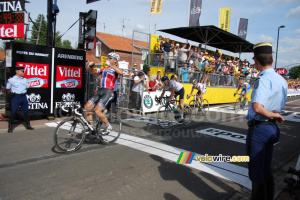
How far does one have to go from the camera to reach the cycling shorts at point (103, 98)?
568 centimetres

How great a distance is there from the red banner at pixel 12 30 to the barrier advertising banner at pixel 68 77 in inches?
60.3

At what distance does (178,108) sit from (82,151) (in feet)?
13.8

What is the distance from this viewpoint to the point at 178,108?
8555 millimetres

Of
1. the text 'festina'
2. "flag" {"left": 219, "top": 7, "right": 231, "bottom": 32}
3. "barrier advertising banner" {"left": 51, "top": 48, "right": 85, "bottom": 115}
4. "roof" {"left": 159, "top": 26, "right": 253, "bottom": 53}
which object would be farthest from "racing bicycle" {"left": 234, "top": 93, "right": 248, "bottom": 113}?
"flag" {"left": 219, "top": 7, "right": 231, "bottom": 32}

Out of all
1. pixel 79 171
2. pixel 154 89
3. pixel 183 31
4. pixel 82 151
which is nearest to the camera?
pixel 79 171

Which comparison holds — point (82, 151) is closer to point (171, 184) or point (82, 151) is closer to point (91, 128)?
point (91, 128)

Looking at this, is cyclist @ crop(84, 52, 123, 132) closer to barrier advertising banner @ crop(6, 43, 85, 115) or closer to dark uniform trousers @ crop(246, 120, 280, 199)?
dark uniform trousers @ crop(246, 120, 280, 199)

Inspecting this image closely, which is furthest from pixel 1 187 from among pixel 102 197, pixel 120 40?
pixel 120 40

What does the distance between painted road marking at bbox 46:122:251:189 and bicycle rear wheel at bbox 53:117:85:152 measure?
1192 millimetres

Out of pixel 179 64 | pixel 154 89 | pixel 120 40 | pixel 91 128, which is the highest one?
pixel 120 40

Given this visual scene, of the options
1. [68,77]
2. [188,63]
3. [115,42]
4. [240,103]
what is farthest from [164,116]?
[115,42]

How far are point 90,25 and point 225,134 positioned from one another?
7204mm

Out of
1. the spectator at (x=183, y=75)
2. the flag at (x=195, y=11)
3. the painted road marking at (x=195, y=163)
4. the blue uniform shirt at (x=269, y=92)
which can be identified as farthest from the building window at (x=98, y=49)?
the blue uniform shirt at (x=269, y=92)

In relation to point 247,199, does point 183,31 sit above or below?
above
